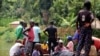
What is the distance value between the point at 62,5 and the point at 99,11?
6.10m

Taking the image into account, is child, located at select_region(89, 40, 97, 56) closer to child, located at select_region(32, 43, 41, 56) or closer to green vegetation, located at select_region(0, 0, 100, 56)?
child, located at select_region(32, 43, 41, 56)

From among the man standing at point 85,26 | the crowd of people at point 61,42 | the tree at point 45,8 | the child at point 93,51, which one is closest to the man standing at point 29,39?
the crowd of people at point 61,42

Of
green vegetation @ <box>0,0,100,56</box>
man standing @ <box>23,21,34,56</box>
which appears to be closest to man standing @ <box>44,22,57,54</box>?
man standing @ <box>23,21,34,56</box>

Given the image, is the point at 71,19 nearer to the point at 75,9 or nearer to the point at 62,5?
the point at 75,9

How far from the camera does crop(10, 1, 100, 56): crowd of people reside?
961 centimetres

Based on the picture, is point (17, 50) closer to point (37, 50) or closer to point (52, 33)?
point (37, 50)

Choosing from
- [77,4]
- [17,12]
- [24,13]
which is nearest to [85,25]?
[77,4]

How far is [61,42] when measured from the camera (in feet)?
38.3

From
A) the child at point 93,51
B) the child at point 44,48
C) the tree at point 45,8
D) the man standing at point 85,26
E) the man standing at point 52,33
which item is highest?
the man standing at point 85,26

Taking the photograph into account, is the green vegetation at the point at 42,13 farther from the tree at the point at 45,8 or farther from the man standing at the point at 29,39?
the man standing at the point at 29,39

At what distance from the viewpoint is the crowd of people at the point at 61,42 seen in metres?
9.61

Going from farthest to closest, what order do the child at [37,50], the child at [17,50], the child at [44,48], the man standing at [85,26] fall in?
the child at [44,48] < the child at [37,50] < the child at [17,50] < the man standing at [85,26]

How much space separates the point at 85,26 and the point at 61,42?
7.17ft

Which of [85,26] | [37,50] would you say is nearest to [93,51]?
[85,26]
